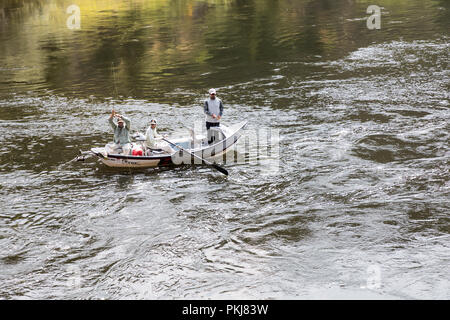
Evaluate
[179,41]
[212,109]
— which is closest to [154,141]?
[212,109]

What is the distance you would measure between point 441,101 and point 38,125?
784 inches

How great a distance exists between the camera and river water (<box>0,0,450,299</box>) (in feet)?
44.7

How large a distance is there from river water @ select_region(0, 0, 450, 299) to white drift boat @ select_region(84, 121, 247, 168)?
0.46m

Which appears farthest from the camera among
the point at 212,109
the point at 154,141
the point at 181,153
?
the point at 212,109

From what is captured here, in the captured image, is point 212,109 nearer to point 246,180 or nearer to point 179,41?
point 246,180

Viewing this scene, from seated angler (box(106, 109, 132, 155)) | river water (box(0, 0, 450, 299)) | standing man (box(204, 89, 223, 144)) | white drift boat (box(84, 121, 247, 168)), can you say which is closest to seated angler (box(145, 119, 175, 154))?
white drift boat (box(84, 121, 247, 168))

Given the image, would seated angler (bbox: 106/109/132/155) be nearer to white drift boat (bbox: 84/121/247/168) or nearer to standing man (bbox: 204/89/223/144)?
white drift boat (bbox: 84/121/247/168)

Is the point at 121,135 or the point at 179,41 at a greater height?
the point at 179,41

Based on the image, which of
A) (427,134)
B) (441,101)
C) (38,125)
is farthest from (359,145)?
(38,125)

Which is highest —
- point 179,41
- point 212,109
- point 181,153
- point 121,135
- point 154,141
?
point 179,41

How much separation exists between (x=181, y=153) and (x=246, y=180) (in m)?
2.69

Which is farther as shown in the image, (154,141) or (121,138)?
(154,141)

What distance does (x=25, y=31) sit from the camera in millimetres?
52281

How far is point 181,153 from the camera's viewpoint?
1980 centimetres
